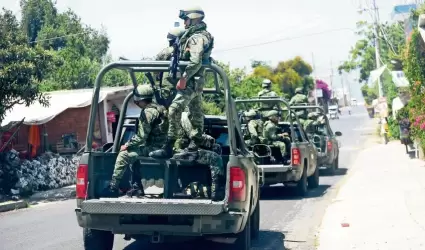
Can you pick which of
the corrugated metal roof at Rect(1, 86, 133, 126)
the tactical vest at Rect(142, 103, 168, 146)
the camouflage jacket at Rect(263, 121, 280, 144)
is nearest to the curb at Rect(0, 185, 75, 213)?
the corrugated metal roof at Rect(1, 86, 133, 126)

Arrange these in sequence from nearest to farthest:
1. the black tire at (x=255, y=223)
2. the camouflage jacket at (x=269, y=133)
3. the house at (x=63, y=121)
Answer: the black tire at (x=255, y=223), the camouflage jacket at (x=269, y=133), the house at (x=63, y=121)

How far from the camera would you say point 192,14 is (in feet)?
27.3

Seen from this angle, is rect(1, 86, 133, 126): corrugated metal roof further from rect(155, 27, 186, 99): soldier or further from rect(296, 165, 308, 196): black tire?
rect(155, 27, 186, 99): soldier

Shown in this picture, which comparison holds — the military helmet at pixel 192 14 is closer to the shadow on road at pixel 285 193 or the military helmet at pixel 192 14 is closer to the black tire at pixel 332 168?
the shadow on road at pixel 285 193

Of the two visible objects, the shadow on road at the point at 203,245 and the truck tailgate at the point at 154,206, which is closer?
the truck tailgate at the point at 154,206

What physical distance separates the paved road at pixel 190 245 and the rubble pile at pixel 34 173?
192cm

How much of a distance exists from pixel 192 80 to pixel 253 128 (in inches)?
257

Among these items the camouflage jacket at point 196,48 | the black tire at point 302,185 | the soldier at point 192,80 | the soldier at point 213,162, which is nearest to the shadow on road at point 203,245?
the soldier at point 213,162

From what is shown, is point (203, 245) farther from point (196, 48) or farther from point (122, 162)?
point (196, 48)

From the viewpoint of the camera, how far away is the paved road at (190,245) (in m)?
9.54

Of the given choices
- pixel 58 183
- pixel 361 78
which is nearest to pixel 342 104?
pixel 361 78

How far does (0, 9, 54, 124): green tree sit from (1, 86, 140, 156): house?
2334 mm

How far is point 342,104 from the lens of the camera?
155 meters

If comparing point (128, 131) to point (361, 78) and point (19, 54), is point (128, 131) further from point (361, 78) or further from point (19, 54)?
point (361, 78)
